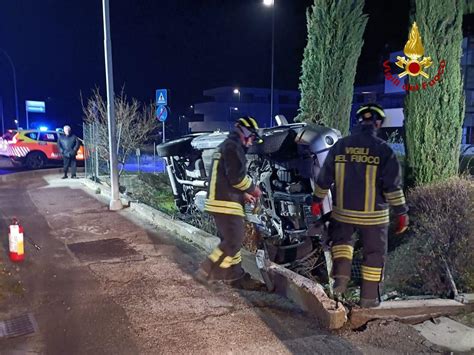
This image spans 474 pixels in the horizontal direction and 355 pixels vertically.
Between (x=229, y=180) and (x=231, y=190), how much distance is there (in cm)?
14

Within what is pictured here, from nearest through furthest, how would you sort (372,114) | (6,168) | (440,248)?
(372,114) < (440,248) < (6,168)

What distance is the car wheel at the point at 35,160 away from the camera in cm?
1836

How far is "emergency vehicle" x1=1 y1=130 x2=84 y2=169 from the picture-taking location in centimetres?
1797

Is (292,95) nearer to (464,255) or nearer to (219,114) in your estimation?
(219,114)

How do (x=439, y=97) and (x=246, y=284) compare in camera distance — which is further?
(x=439, y=97)

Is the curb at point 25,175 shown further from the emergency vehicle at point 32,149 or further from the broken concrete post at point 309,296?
the broken concrete post at point 309,296

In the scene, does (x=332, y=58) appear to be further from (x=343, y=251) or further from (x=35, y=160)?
(x=35, y=160)

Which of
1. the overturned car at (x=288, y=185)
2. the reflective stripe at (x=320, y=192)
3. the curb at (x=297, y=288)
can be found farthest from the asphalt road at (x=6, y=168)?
the reflective stripe at (x=320, y=192)

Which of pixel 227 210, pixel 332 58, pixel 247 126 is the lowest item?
pixel 227 210

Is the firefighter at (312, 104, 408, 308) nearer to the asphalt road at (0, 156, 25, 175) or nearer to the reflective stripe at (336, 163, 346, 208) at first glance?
the reflective stripe at (336, 163, 346, 208)

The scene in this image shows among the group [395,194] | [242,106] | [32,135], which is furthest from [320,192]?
[242,106]

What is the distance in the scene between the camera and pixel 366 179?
406 cm

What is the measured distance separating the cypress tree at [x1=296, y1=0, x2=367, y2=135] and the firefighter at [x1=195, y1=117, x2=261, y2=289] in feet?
12.9

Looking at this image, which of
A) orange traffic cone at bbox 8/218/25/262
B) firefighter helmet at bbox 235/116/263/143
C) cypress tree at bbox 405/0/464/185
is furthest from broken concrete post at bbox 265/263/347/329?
cypress tree at bbox 405/0/464/185
